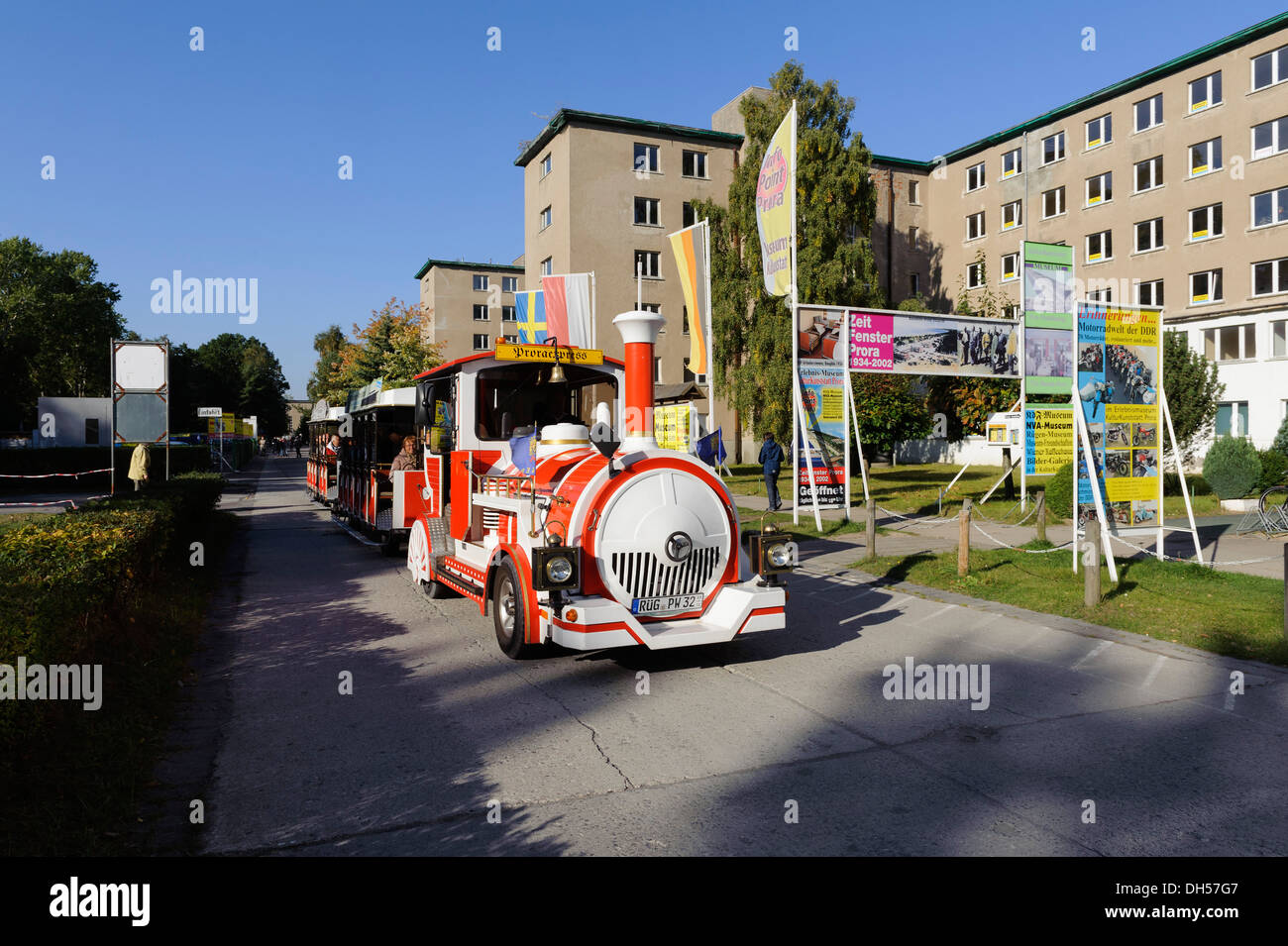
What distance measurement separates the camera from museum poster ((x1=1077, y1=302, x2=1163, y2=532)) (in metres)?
10.8

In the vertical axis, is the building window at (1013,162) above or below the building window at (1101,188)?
above

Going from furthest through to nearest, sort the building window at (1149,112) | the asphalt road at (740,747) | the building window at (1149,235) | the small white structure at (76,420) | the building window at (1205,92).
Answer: the small white structure at (76,420) < the building window at (1149,235) < the building window at (1149,112) < the building window at (1205,92) < the asphalt road at (740,747)

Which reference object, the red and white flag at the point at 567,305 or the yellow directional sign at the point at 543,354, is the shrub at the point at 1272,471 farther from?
the yellow directional sign at the point at 543,354

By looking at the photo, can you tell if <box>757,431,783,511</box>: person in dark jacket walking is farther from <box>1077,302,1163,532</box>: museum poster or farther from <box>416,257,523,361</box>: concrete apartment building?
<box>416,257,523,361</box>: concrete apartment building

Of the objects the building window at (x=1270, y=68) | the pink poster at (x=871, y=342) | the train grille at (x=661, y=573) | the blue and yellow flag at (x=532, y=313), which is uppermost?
the building window at (x=1270, y=68)

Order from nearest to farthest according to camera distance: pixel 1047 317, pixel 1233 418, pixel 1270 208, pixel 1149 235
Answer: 1. pixel 1047 317
2. pixel 1270 208
3. pixel 1233 418
4. pixel 1149 235

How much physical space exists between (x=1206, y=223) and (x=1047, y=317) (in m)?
24.1

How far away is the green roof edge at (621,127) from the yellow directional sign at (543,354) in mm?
30503

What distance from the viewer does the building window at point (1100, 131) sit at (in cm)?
3588

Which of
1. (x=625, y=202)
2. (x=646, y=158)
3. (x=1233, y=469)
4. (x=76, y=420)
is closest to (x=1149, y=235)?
(x=1233, y=469)

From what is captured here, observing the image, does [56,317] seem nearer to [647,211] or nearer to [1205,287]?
[647,211]

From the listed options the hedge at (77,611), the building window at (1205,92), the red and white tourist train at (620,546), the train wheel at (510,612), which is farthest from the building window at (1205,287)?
the hedge at (77,611)

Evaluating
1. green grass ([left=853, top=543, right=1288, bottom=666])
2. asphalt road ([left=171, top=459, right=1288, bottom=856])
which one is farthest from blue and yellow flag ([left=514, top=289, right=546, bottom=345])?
Result: asphalt road ([left=171, top=459, right=1288, bottom=856])

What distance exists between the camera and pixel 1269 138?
2994 centimetres
